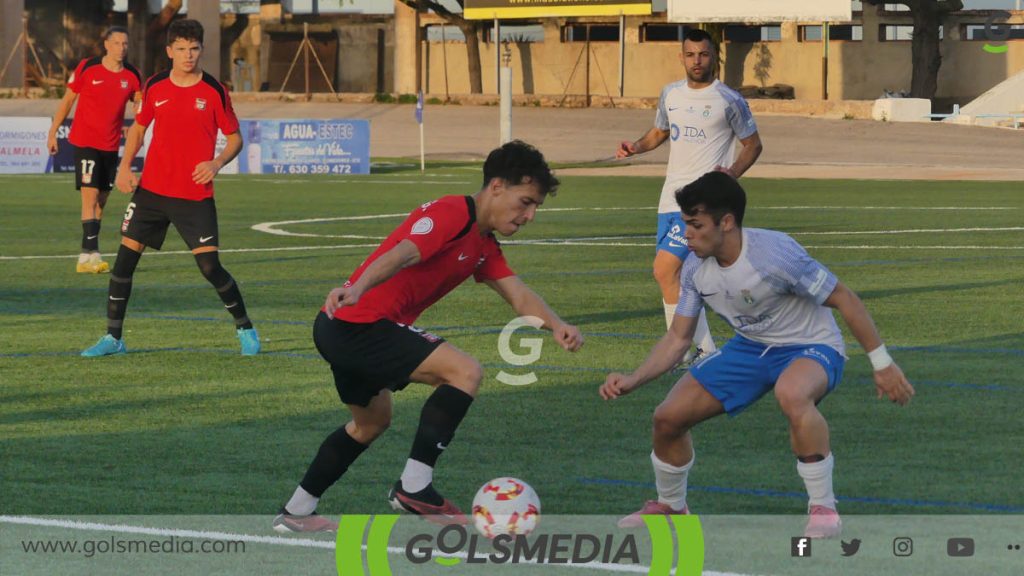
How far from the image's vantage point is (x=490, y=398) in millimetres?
11016

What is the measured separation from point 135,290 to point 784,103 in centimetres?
4954

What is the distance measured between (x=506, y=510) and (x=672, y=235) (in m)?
5.58

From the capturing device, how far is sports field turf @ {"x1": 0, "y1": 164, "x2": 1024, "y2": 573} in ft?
27.1

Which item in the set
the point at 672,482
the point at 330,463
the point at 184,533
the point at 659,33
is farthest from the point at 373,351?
the point at 659,33

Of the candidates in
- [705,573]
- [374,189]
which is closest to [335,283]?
[705,573]

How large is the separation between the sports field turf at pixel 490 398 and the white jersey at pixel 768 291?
0.77 m

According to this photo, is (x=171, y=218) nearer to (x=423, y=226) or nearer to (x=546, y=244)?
(x=423, y=226)

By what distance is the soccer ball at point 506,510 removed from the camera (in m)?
7.09

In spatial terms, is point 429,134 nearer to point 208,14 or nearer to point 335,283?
point 208,14

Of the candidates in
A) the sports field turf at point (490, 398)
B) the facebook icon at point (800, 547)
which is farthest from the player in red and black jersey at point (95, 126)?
the facebook icon at point (800, 547)

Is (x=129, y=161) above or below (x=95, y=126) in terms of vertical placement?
below

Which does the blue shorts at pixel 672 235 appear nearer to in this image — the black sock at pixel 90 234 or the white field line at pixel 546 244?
the black sock at pixel 90 234

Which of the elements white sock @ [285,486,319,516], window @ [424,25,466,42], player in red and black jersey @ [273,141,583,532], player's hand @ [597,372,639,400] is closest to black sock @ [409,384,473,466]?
player in red and black jersey @ [273,141,583,532]

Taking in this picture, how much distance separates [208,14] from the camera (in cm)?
7256
